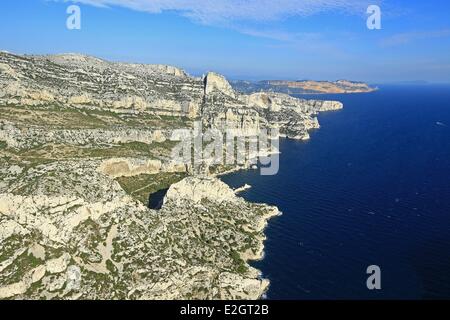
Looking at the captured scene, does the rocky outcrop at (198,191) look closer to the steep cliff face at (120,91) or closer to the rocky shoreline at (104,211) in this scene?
the rocky shoreline at (104,211)

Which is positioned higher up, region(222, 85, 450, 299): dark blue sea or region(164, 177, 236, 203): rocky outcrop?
region(164, 177, 236, 203): rocky outcrop

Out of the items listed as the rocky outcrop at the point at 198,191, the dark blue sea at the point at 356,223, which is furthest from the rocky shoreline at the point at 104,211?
the dark blue sea at the point at 356,223

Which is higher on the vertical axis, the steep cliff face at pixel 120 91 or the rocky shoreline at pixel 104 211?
the steep cliff face at pixel 120 91

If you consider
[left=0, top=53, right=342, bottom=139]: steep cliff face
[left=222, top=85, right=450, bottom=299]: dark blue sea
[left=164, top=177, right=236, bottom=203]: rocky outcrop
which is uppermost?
[left=0, top=53, right=342, bottom=139]: steep cliff face

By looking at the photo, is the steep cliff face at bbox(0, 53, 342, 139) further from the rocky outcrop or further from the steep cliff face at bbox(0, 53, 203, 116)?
the rocky outcrop

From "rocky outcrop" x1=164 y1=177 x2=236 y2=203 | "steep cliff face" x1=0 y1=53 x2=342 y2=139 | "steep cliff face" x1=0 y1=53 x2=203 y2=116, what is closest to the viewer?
"rocky outcrop" x1=164 y1=177 x2=236 y2=203

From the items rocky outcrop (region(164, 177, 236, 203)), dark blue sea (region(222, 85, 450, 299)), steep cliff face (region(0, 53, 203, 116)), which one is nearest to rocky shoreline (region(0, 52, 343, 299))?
rocky outcrop (region(164, 177, 236, 203))

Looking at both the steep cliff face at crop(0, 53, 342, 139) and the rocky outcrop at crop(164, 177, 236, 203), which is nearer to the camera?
the rocky outcrop at crop(164, 177, 236, 203)
